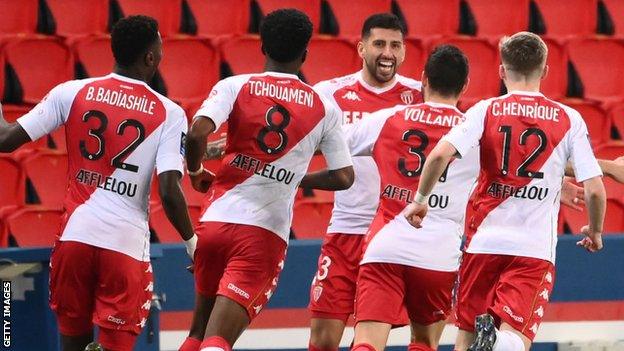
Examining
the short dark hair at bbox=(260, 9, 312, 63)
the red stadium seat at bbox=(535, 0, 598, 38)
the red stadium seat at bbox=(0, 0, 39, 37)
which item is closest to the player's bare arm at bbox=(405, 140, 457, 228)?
the short dark hair at bbox=(260, 9, 312, 63)

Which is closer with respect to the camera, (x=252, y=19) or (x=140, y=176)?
(x=140, y=176)

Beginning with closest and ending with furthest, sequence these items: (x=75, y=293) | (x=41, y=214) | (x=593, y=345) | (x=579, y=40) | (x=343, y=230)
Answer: (x=75, y=293)
(x=343, y=230)
(x=593, y=345)
(x=41, y=214)
(x=579, y=40)

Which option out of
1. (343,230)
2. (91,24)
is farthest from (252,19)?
(343,230)

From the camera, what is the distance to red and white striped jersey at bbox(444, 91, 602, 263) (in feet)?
21.1

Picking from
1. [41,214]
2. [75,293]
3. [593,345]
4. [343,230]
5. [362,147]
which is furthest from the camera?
[41,214]

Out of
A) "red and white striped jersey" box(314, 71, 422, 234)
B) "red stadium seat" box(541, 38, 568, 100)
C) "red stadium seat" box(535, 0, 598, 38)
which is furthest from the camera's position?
"red stadium seat" box(535, 0, 598, 38)

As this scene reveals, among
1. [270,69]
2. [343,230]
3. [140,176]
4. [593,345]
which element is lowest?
[593,345]

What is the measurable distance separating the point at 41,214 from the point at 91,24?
1.78 metres

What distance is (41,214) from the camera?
30.7 ft

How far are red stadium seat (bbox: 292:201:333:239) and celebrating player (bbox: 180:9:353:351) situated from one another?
123 inches

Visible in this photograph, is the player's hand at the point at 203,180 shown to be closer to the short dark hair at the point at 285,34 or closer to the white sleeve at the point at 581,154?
the short dark hair at the point at 285,34

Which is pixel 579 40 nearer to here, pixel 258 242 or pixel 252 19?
pixel 252 19

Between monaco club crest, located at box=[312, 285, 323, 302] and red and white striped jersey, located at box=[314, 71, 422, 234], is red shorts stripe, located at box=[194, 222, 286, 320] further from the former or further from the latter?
red and white striped jersey, located at box=[314, 71, 422, 234]

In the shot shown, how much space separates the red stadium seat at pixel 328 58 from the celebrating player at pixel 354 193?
2.51m
